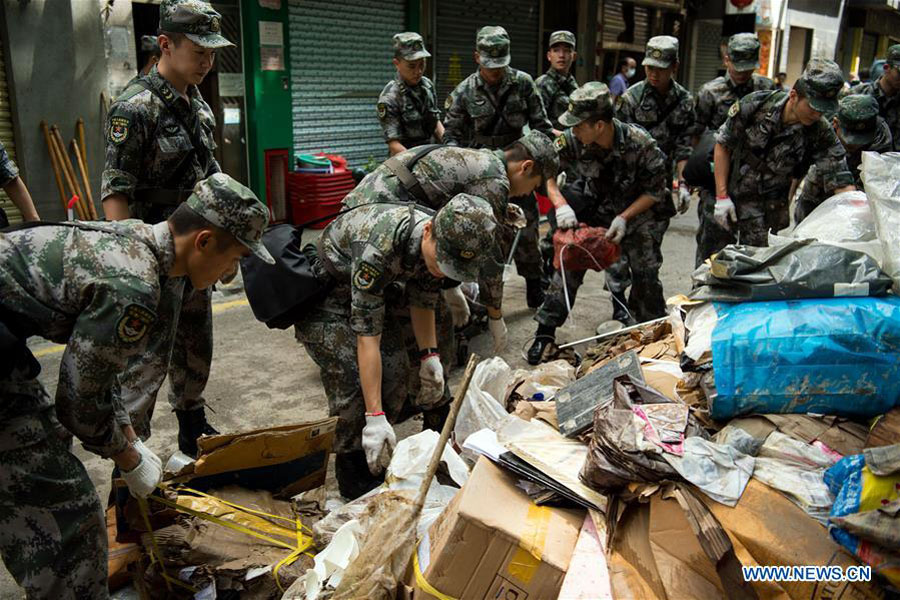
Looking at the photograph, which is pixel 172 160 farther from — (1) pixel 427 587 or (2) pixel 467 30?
(2) pixel 467 30

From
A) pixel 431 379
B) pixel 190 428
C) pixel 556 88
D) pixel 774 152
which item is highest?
pixel 556 88

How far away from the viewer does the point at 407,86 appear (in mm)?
6051

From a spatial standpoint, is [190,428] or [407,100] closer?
[190,428]

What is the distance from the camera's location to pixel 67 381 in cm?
206

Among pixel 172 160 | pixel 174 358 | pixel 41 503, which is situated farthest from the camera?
pixel 174 358

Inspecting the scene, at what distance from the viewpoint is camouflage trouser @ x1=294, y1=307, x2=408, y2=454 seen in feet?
10.5

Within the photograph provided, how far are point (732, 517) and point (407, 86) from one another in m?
4.55

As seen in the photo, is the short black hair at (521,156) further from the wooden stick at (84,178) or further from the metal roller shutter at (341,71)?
the metal roller shutter at (341,71)

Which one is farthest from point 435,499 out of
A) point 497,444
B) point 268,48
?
point 268,48

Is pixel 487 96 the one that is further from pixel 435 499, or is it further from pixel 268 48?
pixel 435 499

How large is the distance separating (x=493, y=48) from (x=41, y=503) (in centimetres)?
443

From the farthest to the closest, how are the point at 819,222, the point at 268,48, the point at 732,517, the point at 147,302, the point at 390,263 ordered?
the point at 268,48, the point at 819,222, the point at 390,263, the point at 732,517, the point at 147,302

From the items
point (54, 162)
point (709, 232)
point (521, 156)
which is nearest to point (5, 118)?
point (54, 162)

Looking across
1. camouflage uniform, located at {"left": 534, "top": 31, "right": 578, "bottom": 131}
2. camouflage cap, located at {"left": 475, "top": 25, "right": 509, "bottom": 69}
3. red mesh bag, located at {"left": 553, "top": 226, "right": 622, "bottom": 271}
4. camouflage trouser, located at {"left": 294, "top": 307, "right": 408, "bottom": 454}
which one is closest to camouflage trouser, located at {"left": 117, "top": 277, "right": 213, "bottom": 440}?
camouflage trouser, located at {"left": 294, "top": 307, "right": 408, "bottom": 454}
